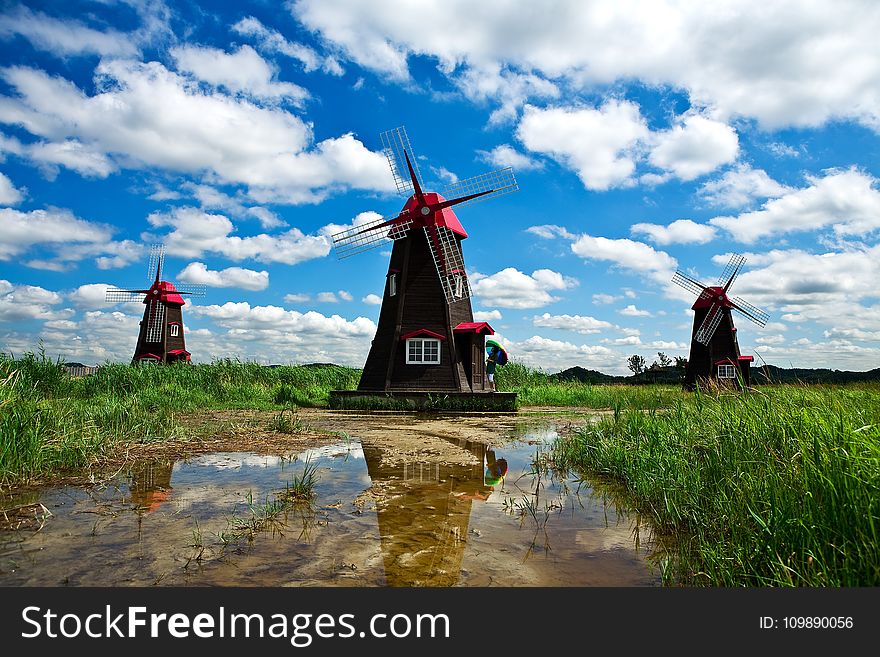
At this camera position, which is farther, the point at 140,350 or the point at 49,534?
the point at 140,350

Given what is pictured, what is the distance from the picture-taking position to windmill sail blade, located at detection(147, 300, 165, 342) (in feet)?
109

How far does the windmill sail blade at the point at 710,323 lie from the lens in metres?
27.5

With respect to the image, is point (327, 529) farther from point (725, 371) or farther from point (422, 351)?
point (725, 371)

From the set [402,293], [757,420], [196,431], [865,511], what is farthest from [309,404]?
[865,511]

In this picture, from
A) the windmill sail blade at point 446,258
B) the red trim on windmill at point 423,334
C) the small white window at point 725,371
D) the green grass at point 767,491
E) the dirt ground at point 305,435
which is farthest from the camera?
the small white window at point 725,371

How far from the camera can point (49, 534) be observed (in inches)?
155

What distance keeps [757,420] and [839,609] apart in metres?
2.41

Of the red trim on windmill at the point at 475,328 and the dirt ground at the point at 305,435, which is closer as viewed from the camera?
the dirt ground at the point at 305,435

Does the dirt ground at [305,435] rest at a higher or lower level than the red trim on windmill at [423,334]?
lower

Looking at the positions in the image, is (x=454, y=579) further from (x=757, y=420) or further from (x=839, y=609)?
(x=757, y=420)

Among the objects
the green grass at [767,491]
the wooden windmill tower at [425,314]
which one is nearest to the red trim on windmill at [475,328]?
the wooden windmill tower at [425,314]

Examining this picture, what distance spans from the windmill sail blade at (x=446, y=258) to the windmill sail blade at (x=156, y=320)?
23.4 m

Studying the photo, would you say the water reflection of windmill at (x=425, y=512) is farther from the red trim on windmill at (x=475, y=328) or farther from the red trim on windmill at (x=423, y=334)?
the red trim on windmill at (x=475, y=328)

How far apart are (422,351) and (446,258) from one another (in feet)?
11.2
